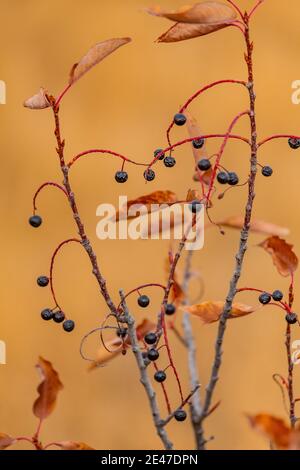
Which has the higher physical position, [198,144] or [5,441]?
[198,144]

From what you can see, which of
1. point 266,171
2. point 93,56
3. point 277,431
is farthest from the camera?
point 266,171

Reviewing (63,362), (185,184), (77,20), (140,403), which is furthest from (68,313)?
(77,20)

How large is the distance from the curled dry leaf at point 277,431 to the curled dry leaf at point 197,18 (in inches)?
12.3

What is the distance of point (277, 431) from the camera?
56 cm

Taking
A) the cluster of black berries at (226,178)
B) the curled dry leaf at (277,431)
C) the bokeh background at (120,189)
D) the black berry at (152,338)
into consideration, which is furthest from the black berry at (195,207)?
the bokeh background at (120,189)

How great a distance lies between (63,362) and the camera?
1915 millimetres

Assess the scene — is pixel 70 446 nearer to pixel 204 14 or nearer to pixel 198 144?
pixel 198 144

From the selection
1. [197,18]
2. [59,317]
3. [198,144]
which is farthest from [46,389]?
[197,18]

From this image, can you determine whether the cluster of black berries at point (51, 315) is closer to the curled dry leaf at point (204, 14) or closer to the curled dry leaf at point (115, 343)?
the curled dry leaf at point (115, 343)

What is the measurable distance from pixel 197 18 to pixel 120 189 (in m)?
1.28

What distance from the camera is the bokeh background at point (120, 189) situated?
1.91 m

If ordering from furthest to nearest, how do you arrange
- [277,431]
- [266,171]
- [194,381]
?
[194,381] → [266,171] → [277,431]

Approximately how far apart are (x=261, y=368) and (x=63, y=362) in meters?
0.48

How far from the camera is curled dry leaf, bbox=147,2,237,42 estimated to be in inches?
24.9
